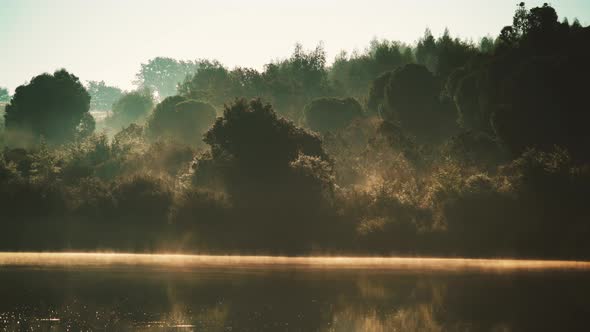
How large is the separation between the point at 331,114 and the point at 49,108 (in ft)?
181

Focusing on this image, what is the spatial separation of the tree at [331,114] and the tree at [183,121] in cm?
Result: 2100

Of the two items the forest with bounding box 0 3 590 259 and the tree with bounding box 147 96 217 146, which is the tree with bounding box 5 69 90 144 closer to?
the tree with bounding box 147 96 217 146

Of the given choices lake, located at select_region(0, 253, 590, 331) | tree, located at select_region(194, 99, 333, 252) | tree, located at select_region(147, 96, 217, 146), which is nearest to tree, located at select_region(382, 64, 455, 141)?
tree, located at select_region(147, 96, 217, 146)

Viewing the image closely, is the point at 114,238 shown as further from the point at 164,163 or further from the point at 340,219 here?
the point at 164,163

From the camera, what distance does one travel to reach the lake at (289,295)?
125ft

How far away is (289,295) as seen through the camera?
4819 cm

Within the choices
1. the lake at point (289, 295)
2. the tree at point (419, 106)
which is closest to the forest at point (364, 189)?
the lake at point (289, 295)

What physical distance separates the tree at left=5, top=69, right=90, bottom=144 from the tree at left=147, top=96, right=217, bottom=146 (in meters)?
16.1

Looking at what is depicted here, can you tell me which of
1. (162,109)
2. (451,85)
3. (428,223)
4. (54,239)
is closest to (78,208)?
(54,239)

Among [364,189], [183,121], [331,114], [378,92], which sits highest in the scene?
[378,92]

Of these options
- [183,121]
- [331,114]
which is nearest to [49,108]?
[183,121]

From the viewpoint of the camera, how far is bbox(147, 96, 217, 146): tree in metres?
169

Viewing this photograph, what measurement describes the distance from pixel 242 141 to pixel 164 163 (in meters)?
35.3

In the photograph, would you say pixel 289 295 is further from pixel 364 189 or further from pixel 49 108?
pixel 49 108
